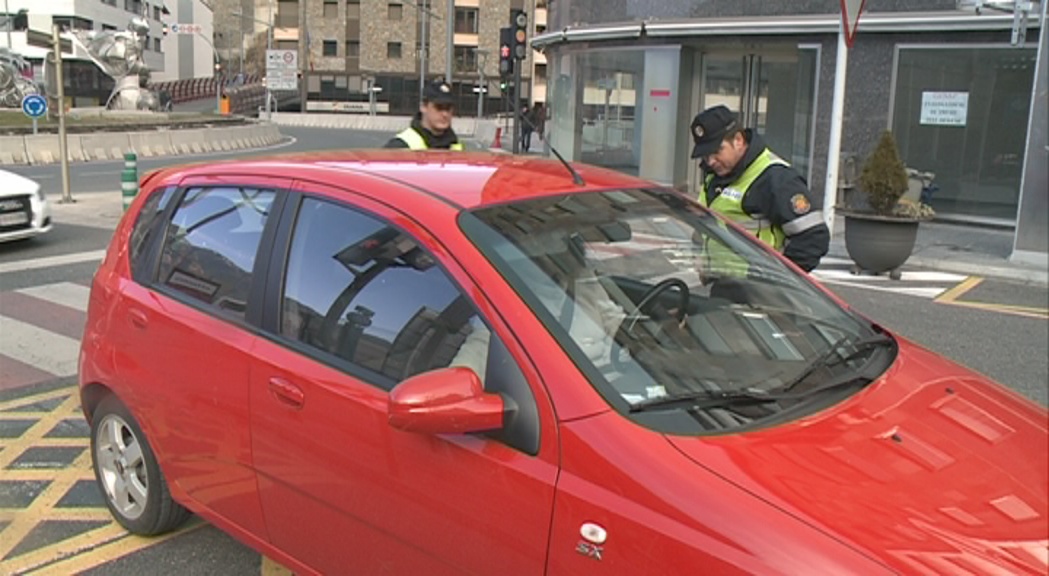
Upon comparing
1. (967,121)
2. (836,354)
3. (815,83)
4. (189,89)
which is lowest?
(836,354)

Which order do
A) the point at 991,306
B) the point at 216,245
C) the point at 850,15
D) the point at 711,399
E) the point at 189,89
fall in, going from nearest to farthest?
the point at 711,399 < the point at 216,245 < the point at 991,306 < the point at 850,15 < the point at 189,89

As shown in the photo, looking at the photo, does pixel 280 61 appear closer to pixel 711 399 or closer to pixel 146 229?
pixel 146 229

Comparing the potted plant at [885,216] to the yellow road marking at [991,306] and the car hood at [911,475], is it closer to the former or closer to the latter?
the yellow road marking at [991,306]

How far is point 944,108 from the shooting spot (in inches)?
593

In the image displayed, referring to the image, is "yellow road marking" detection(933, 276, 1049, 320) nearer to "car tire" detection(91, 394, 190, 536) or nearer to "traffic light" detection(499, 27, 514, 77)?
"car tire" detection(91, 394, 190, 536)

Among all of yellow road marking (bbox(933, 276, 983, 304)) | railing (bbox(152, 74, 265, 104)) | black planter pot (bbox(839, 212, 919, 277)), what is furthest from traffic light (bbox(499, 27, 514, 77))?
railing (bbox(152, 74, 265, 104))

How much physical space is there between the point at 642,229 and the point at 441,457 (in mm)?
1071

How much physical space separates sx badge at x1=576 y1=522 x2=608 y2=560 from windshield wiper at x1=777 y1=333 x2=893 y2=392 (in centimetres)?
73

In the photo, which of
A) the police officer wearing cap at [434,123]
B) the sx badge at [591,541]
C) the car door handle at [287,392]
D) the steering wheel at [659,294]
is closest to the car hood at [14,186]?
the police officer wearing cap at [434,123]

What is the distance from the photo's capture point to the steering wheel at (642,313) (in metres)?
2.37

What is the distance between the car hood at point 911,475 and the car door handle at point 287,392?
1.16 m

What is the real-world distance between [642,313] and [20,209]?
9.50 metres

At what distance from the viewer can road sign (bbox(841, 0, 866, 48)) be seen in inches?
415

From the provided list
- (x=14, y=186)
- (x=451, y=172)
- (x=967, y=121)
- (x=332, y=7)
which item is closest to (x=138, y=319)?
(x=451, y=172)
